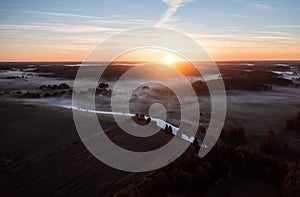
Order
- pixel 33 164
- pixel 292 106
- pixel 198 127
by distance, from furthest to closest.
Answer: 1. pixel 292 106
2. pixel 198 127
3. pixel 33 164

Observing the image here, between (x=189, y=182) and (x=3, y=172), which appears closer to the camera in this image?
(x=189, y=182)

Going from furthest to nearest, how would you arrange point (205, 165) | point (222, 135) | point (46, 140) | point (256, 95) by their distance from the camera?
point (256, 95), point (222, 135), point (46, 140), point (205, 165)

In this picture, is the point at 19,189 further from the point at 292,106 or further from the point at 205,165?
the point at 292,106

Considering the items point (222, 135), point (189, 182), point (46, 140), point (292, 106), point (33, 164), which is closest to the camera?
point (189, 182)

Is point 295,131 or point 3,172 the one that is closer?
point 3,172

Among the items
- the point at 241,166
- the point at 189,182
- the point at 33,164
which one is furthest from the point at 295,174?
the point at 33,164

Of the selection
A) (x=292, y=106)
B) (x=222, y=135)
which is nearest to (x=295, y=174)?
(x=222, y=135)

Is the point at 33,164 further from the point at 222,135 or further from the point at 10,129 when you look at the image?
the point at 222,135

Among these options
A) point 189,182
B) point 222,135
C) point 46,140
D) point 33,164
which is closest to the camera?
point 189,182
